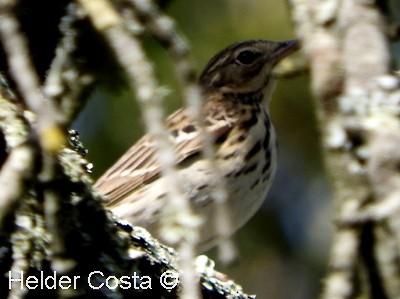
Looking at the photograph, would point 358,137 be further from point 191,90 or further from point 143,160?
point 143,160

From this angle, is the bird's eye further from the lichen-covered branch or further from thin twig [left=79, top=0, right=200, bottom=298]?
thin twig [left=79, top=0, right=200, bottom=298]

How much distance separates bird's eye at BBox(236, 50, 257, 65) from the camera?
20.7ft

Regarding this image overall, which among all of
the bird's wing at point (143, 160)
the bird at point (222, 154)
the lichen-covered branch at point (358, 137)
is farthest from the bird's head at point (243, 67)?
the lichen-covered branch at point (358, 137)

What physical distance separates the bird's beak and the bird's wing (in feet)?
1.87

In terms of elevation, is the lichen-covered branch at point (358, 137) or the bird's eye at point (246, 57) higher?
the bird's eye at point (246, 57)

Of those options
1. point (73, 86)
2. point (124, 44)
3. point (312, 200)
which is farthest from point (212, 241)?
point (124, 44)

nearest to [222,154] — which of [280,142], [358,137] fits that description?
[280,142]

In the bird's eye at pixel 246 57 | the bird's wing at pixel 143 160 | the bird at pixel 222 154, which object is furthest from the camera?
the bird's eye at pixel 246 57

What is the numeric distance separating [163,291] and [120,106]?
3.03 metres

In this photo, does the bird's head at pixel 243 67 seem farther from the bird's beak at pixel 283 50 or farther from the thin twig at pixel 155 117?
the thin twig at pixel 155 117

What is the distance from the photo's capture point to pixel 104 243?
3205mm

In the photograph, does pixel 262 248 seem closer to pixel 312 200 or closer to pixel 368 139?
pixel 312 200

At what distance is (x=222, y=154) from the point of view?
5.54m

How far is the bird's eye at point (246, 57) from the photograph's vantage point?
20.7 ft
